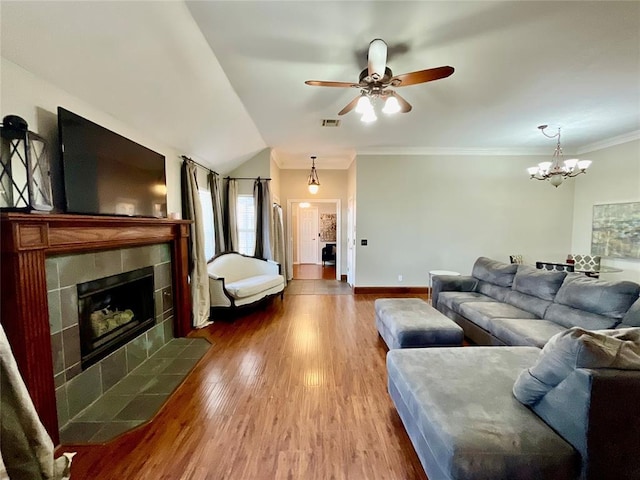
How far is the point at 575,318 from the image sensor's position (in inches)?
99.6

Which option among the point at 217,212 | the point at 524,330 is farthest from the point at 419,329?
the point at 217,212

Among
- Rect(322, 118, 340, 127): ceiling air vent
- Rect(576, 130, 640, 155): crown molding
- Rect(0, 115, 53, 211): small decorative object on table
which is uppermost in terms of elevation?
Rect(322, 118, 340, 127): ceiling air vent

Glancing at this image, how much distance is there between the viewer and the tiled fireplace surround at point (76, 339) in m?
1.88

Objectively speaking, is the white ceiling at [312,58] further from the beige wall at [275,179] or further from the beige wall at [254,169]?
the beige wall at [275,179]

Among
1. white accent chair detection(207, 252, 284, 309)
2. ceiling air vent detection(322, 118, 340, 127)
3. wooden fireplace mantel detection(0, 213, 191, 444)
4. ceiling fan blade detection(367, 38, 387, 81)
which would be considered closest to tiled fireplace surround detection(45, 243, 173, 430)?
wooden fireplace mantel detection(0, 213, 191, 444)

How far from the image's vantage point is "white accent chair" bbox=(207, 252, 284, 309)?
13.2 feet

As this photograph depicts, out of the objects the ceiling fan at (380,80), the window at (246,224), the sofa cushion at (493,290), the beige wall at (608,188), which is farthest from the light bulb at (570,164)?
the window at (246,224)

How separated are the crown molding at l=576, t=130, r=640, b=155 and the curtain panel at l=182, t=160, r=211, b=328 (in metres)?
6.83

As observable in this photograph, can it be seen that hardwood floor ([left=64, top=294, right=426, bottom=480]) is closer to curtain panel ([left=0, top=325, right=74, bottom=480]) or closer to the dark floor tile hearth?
the dark floor tile hearth

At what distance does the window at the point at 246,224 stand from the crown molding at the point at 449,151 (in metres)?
2.48

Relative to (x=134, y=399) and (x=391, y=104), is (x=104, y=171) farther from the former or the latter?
(x=391, y=104)

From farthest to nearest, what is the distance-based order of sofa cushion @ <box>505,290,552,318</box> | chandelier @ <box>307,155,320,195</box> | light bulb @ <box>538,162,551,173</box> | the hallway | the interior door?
the interior door → chandelier @ <box>307,155,320,195</box> → the hallway → light bulb @ <box>538,162,551,173</box> → sofa cushion @ <box>505,290,552,318</box>

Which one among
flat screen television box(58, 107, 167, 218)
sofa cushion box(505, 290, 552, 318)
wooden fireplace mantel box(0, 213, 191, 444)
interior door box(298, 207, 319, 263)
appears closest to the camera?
wooden fireplace mantel box(0, 213, 191, 444)

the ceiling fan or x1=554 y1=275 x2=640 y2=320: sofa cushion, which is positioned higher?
the ceiling fan
